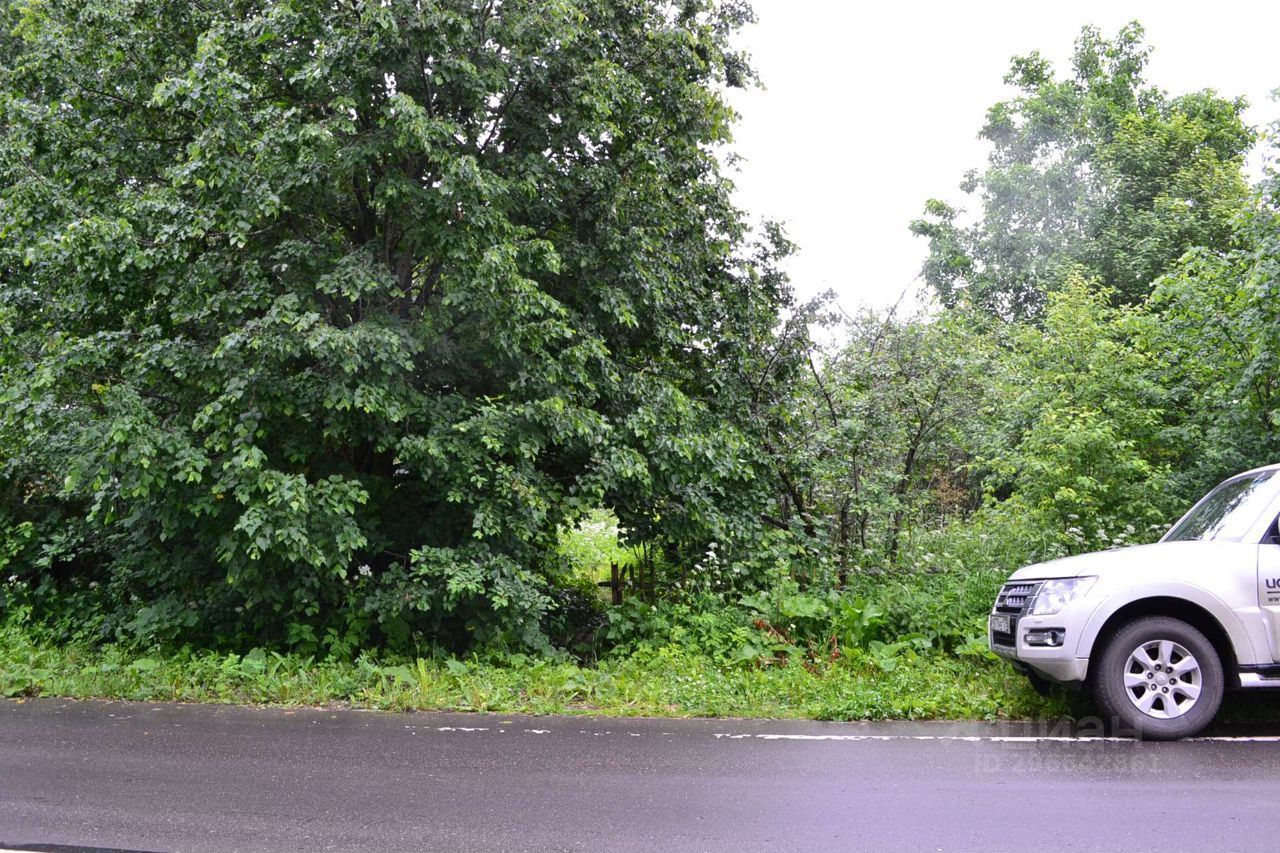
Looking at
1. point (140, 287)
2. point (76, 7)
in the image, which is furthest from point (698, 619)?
point (76, 7)

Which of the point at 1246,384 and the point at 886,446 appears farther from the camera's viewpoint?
the point at 886,446

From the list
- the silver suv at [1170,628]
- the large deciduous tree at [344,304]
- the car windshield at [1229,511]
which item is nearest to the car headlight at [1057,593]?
the silver suv at [1170,628]

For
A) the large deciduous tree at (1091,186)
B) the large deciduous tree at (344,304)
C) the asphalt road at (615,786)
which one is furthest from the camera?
the large deciduous tree at (1091,186)

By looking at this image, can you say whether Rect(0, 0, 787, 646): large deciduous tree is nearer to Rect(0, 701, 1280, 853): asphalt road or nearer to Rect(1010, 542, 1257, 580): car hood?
Rect(0, 701, 1280, 853): asphalt road

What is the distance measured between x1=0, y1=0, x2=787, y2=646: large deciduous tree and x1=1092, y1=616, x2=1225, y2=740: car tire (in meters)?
4.63

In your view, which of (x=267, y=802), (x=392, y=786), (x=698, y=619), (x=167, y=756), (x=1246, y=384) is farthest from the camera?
(x=1246, y=384)

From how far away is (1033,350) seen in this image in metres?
16.8

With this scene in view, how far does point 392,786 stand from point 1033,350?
14265mm

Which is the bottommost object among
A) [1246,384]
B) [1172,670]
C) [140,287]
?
[1172,670]

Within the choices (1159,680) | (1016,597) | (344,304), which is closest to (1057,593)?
(1016,597)

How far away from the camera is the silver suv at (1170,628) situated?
21.5ft

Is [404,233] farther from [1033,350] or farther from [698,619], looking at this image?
[1033,350]

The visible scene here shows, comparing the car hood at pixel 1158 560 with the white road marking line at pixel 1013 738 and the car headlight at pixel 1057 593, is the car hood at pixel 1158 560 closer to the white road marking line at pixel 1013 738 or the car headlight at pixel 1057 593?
the car headlight at pixel 1057 593

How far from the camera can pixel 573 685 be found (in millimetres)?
8547
